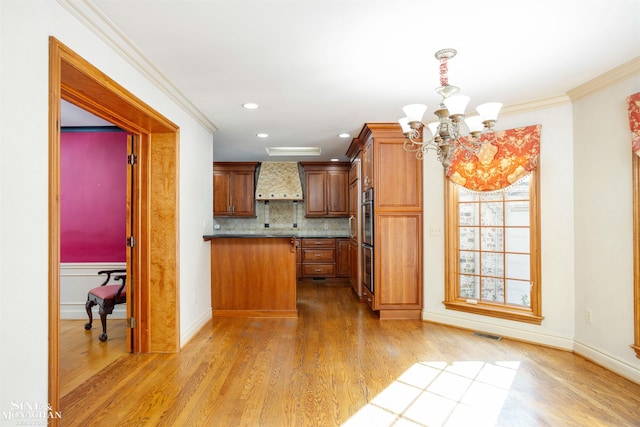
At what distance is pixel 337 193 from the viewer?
6.53 m

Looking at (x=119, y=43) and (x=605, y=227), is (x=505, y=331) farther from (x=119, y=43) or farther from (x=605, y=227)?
(x=119, y=43)

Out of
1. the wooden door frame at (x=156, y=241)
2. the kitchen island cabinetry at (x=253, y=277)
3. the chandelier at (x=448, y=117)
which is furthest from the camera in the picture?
the kitchen island cabinetry at (x=253, y=277)

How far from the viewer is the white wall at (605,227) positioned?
252 cm

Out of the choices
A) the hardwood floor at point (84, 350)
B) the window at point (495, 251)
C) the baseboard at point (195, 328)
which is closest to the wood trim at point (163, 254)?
the baseboard at point (195, 328)

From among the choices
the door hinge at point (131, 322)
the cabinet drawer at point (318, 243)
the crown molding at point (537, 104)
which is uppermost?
the crown molding at point (537, 104)

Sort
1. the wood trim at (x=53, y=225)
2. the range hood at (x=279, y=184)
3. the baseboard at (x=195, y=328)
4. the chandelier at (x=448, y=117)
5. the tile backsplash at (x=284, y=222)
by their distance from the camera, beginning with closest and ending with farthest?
the wood trim at (x=53, y=225), the chandelier at (x=448, y=117), the baseboard at (x=195, y=328), the range hood at (x=279, y=184), the tile backsplash at (x=284, y=222)

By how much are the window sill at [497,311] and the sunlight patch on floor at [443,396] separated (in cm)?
69

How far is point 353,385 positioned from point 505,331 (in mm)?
1967

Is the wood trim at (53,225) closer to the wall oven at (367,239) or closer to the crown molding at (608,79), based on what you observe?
the wall oven at (367,239)

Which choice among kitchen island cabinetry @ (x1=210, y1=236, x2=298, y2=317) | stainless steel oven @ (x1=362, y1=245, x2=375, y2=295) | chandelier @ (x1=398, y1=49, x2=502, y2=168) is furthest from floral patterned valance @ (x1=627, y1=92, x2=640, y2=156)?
kitchen island cabinetry @ (x1=210, y1=236, x2=298, y2=317)

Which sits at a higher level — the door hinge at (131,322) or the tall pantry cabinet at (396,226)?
the tall pantry cabinet at (396,226)

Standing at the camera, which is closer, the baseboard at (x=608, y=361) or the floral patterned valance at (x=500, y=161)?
the baseboard at (x=608, y=361)

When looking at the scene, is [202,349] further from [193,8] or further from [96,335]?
[193,8]

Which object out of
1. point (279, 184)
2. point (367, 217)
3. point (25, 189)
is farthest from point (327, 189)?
point (25, 189)
